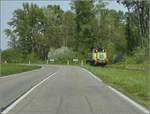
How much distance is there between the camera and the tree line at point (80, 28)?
335 feet

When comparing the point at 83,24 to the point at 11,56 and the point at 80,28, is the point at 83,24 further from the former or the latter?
the point at 11,56

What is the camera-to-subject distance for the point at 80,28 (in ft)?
406

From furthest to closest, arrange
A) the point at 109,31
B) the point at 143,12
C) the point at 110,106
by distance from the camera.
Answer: the point at 109,31, the point at 143,12, the point at 110,106

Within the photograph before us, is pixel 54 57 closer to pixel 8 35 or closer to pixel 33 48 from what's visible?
pixel 33 48

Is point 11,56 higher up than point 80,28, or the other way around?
point 80,28

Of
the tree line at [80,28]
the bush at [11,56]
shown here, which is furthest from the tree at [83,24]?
the bush at [11,56]

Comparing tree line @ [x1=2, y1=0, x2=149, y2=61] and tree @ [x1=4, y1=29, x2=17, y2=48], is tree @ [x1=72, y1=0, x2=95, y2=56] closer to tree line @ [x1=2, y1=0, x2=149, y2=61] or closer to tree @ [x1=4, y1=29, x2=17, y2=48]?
tree line @ [x1=2, y1=0, x2=149, y2=61]

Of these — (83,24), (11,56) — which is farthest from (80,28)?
(11,56)

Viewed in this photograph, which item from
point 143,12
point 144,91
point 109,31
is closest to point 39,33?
point 109,31

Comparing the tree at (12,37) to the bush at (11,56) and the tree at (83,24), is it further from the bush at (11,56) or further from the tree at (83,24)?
the tree at (83,24)

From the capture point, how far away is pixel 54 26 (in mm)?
136500

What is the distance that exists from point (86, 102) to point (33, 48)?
119906 mm

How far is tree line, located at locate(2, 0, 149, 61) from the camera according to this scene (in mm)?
102000

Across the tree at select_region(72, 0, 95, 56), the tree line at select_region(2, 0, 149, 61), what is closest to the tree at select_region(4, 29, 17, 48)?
the tree line at select_region(2, 0, 149, 61)
